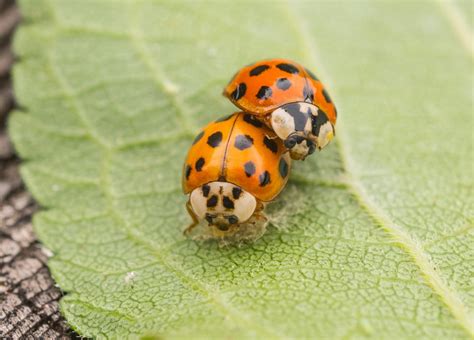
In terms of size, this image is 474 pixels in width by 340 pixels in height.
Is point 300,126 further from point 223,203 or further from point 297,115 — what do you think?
point 223,203

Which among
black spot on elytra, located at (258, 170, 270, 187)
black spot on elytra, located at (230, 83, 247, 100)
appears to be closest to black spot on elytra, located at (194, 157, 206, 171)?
black spot on elytra, located at (258, 170, 270, 187)

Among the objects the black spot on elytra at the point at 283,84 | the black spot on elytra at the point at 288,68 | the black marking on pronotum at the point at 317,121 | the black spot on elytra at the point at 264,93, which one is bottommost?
the black marking on pronotum at the point at 317,121

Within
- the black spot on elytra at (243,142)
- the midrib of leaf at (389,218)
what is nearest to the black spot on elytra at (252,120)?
the black spot on elytra at (243,142)

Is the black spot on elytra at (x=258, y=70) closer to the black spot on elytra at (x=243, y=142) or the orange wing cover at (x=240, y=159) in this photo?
the orange wing cover at (x=240, y=159)

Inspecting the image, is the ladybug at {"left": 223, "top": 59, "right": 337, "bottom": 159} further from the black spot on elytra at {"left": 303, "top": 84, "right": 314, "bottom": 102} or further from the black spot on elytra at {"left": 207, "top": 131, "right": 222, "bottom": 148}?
the black spot on elytra at {"left": 207, "top": 131, "right": 222, "bottom": 148}

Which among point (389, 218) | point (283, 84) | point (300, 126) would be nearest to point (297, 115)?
point (300, 126)

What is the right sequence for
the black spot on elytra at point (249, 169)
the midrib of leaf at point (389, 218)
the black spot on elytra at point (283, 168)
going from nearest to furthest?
1. the midrib of leaf at point (389, 218)
2. the black spot on elytra at point (249, 169)
3. the black spot on elytra at point (283, 168)
